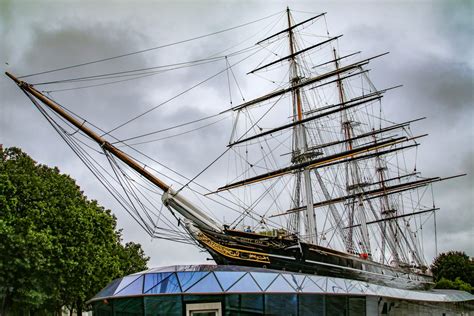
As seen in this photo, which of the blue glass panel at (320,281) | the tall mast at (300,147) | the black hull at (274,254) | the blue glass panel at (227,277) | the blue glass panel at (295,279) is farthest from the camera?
the tall mast at (300,147)

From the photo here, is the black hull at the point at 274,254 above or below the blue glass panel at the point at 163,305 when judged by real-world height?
above

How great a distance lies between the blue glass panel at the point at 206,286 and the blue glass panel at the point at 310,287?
436 cm

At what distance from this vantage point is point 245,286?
71.4 feet

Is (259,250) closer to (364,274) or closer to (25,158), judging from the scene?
(364,274)

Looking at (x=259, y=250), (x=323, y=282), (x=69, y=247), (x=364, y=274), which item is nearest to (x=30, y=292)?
(x=69, y=247)

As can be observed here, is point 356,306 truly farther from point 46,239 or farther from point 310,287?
point 46,239

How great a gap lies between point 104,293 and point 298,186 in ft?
76.7

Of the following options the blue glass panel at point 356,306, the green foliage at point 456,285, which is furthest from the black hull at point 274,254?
the green foliage at point 456,285

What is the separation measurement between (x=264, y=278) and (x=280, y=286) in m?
0.91

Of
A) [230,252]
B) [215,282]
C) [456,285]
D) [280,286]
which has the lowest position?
[456,285]

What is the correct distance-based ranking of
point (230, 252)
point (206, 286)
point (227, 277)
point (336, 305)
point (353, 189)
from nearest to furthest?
1. point (206, 286)
2. point (227, 277)
3. point (336, 305)
4. point (230, 252)
5. point (353, 189)

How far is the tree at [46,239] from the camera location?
28.9 meters

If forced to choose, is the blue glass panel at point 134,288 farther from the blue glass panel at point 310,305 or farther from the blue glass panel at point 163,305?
the blue glass panel at point 310,305

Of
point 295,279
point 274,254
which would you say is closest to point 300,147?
point 274,254
